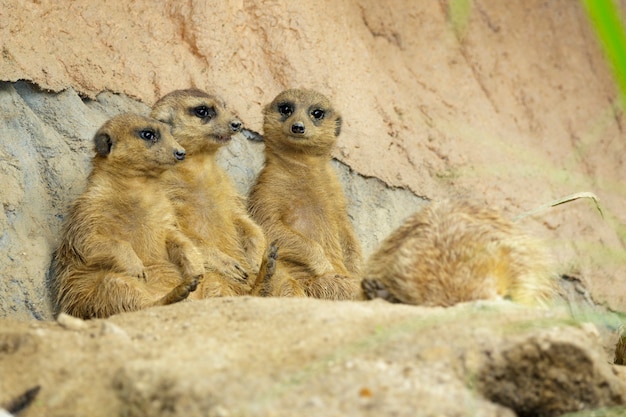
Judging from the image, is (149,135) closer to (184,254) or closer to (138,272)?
(184,254)

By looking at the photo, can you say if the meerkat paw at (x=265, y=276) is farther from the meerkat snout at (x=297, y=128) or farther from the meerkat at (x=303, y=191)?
the meerkat snout at (x=297, y=128)

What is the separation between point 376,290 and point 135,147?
2125 millimetres

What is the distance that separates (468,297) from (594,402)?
1.84ft

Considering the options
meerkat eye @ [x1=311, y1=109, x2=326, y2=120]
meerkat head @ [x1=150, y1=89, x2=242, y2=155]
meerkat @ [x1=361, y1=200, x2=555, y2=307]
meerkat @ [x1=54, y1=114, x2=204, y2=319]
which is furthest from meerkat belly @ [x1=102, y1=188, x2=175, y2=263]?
meerkat @ [x1=361, y1=200, x2=555, y2=307]

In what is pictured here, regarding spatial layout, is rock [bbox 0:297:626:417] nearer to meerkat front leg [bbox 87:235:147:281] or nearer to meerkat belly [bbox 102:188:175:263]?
meerkat front leg [bbox 87:235:147:281]

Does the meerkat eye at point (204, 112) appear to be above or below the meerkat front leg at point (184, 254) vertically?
above

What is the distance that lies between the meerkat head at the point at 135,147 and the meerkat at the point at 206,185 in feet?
1.32

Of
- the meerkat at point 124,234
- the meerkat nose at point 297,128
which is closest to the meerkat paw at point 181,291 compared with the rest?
the meerkat at point 124,234

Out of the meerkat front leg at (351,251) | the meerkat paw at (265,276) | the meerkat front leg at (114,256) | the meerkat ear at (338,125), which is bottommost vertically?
the meerkat front leg at (351,251)

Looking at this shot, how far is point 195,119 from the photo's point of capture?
5352 millimetres

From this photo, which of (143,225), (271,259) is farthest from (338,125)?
(143,225)

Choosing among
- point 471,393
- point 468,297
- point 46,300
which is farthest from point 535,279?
point 46,300

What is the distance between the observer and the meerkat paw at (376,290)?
10.3 ft

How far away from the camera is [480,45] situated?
23.7 feet
